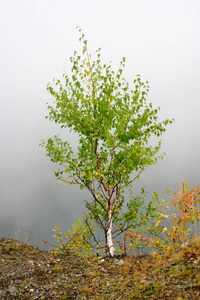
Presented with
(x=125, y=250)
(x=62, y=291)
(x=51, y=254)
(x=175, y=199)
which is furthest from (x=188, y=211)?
(x=51, y=254)

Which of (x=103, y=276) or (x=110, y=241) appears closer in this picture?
(x=103, y=276)

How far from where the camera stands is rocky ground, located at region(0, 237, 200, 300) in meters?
7.16

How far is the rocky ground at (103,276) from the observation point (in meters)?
7.16

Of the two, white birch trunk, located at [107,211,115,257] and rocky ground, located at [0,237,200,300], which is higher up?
white birch trunk, located at [107,211,115,257]

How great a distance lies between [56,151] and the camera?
36.8 ft

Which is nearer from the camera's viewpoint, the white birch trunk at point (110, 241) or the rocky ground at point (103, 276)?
the rocky ground at point (103, 276)

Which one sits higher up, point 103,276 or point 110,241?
point 110,241

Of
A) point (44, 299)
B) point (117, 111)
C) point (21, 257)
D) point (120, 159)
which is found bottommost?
point (44, 299)

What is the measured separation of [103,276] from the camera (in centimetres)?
942

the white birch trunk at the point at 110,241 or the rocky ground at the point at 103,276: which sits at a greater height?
the white birch trunk at the point at 110,241

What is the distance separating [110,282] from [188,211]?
415cm

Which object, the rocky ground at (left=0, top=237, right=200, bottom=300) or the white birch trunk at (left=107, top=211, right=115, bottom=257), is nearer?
the rocky ground at (left=0, top=237, right=200, bottom=300)

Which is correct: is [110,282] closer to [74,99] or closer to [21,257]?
[21,257]

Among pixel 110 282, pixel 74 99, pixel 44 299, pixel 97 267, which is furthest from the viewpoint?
pixel 74 99
